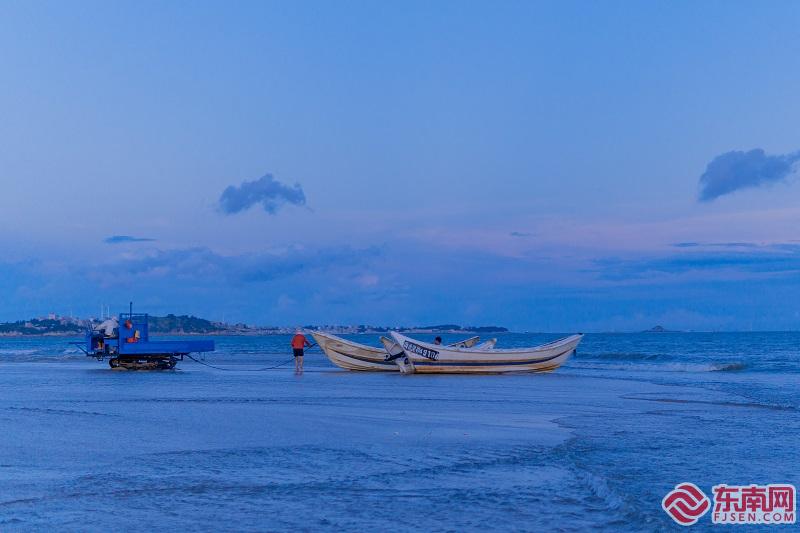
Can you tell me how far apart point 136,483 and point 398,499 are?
3.07 m

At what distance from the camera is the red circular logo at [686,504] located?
8.49 m

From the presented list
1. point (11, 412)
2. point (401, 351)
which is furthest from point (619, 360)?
point (11, 412)

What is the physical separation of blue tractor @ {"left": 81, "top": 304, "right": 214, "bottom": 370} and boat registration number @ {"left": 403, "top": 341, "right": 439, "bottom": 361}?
27.6ft

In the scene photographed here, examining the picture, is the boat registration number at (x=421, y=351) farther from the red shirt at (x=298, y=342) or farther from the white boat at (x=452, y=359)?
the red shirt at (x=298, y=342)

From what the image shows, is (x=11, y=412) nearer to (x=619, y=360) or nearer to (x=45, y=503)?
(x=45, y=503)

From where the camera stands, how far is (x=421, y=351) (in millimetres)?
34500

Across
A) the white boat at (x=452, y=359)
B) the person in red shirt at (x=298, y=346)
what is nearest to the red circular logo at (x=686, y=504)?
the white boat at (x=452, y=359)

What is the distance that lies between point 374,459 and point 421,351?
22959 millimetres

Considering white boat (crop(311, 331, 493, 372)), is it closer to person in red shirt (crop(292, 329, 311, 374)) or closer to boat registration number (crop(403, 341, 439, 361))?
person in red shirt (crop(292, 329, 311, 374))

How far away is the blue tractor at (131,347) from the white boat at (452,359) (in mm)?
8131

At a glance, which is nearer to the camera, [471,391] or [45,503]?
[45,503]

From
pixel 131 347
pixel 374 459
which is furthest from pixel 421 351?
pixel 374 459

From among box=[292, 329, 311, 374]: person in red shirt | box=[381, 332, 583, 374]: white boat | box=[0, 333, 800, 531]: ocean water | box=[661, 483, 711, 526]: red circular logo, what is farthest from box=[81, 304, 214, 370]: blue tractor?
box=[661, 483, 711, 526]: red circular logo

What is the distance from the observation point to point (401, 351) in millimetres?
35781
